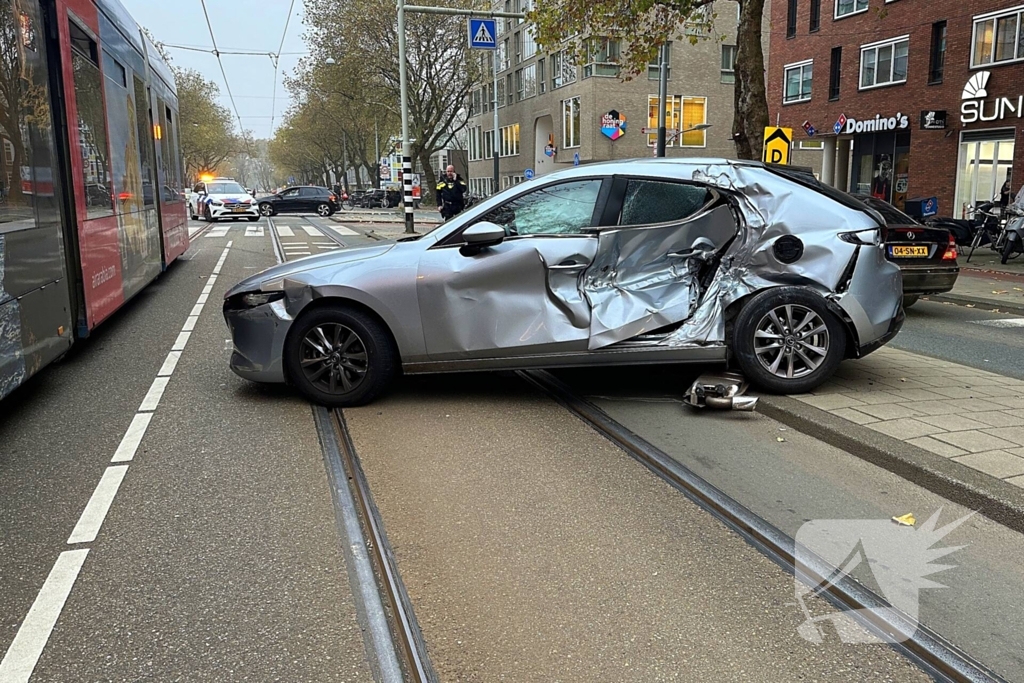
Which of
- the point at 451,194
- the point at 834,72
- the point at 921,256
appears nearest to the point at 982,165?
the point at 834,72

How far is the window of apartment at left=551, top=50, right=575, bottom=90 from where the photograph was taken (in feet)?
157

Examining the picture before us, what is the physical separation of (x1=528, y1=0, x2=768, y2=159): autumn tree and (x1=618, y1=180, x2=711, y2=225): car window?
39.5 ft

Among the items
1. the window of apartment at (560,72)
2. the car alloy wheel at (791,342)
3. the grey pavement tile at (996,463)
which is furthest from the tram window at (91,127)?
the window of apartment at (560,72)

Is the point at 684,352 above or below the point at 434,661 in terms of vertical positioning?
above

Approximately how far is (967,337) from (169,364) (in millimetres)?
8197

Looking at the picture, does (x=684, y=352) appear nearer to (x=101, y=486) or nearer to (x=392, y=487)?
(x=392, y=487)

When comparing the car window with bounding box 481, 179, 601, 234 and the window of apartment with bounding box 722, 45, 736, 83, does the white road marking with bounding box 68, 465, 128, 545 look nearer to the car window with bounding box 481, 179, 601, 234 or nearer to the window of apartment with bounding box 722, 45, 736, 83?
the car window with bounding box 481, 179, 601, 234

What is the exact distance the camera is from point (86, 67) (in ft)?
25.3

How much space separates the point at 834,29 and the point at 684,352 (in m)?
30.7

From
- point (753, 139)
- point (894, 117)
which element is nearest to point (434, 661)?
point (753, 139)

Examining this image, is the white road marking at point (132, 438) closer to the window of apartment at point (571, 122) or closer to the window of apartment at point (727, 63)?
the window of apartment at point (571, 122)

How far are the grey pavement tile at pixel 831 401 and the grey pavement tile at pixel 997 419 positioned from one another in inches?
27.9

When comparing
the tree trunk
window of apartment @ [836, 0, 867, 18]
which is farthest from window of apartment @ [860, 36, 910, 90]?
the tree trunk

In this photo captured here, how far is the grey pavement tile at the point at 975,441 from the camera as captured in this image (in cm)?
471
